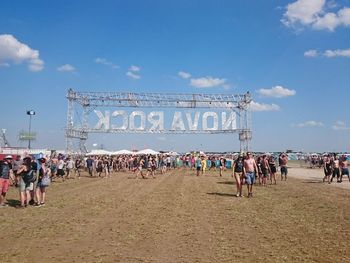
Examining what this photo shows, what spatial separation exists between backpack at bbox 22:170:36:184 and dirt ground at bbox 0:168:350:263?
86cm

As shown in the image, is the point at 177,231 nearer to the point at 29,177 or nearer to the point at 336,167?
the point at 29,177

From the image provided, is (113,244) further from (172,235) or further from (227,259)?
(227,259)

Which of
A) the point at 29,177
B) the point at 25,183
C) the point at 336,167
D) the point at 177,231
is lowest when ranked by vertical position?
the point at 177,231

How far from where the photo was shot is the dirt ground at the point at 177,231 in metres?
6.68

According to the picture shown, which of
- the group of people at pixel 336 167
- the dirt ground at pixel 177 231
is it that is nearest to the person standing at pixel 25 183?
the dirt ground at pixel 177 231

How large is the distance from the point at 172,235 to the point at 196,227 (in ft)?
3.35

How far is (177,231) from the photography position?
8758 mm

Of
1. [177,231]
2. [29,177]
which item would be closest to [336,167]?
[177,231]

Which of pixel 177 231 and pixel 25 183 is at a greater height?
pixel 25 183

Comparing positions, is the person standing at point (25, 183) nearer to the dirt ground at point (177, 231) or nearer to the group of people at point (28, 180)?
the group of people at point (28, 180)

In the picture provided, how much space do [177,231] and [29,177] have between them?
19.3 ft

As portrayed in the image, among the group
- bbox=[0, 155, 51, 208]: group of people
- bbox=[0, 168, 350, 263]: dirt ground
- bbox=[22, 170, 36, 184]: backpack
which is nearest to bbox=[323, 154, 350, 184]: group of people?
bbox=[0, 168, 350, 263]: dirt ground

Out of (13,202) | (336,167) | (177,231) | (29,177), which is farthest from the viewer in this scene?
(336,167)

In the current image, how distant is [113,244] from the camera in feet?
24.5
